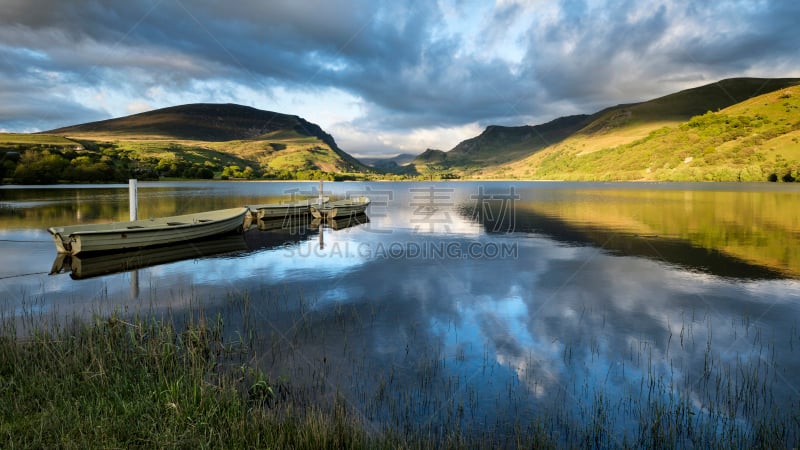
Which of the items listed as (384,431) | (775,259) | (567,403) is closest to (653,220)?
(775,259)

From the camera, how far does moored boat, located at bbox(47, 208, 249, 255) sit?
2398 cm

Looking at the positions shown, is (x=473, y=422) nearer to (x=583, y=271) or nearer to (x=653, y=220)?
(x=583, y=271)

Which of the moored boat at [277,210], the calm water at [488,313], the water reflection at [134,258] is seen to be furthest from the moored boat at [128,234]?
the moored boat at [277,210]

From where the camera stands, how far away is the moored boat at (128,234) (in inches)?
944

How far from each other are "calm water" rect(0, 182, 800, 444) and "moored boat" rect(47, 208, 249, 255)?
0.85 meters

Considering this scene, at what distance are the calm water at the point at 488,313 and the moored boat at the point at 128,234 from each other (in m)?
0.85

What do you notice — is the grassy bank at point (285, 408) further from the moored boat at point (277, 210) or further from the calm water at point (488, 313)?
the moored boat at point (277, 210)

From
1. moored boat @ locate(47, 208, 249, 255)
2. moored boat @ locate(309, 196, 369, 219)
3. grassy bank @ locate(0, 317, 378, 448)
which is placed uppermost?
moored boat @ locate(309, 196, 369, 219)

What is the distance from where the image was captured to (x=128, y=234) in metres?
25.4

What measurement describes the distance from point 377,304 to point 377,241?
17.7 metres

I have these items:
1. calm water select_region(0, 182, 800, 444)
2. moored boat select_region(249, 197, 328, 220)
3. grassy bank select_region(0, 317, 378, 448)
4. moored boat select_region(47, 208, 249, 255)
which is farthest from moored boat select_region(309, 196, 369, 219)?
grassy bank select_region(0, 317, 378, 448)

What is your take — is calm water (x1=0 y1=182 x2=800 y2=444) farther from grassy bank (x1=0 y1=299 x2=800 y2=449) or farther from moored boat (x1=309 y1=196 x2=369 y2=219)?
moored boat (x1=309 y1=196 x2=369 y2=219)

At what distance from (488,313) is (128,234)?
23.2 meters

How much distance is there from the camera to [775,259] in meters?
23.5
